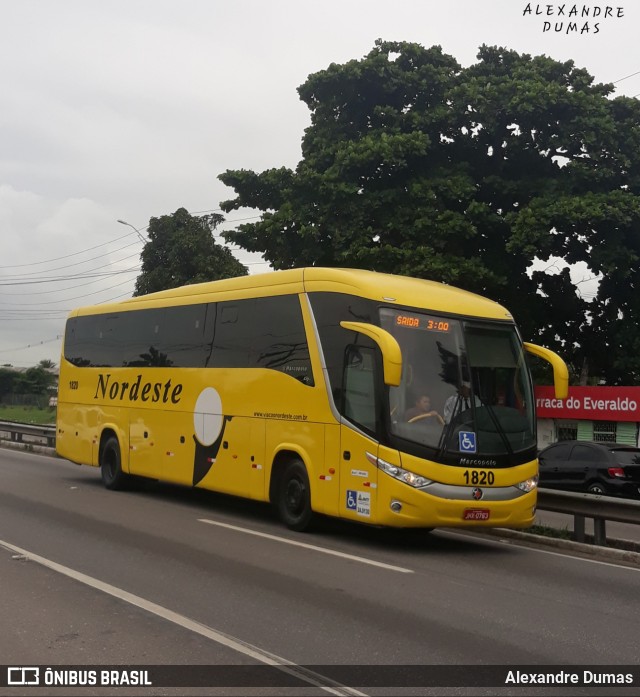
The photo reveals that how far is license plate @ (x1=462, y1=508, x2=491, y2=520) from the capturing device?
36.2 feet

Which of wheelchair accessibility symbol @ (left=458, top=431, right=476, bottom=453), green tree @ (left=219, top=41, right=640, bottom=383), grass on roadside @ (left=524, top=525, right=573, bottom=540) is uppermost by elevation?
green tree @ (left=219, top=41, right=640, bottom=383)

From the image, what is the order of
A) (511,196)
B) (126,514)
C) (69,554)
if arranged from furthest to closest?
(511,196)
(126,514)
(69,554)

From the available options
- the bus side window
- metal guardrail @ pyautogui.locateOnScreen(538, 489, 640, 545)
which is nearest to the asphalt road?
metal guardrail @ pyautogui.locateOnScreen(538, 489, 640, 545)

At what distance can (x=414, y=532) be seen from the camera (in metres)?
13.3

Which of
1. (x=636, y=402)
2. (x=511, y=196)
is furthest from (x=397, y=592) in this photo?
(x=511, y=196)

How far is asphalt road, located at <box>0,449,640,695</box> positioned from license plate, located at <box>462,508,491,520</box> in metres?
0.49

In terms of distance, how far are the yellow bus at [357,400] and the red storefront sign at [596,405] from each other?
528 inches

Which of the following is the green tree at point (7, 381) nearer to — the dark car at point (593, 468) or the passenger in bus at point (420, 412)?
the dark car at point (593, 468)

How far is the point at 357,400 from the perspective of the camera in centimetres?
1159

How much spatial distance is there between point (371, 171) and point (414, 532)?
53.3ft

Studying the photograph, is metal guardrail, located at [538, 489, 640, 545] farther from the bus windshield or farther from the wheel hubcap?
the wheel hubcap

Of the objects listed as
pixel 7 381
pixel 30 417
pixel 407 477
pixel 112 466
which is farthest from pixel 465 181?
pixel 7 381

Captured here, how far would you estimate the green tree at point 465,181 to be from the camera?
25.9 metres

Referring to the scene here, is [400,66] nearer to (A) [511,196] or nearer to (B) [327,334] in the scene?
(A) [511,196]
